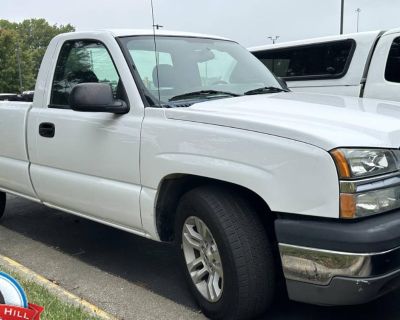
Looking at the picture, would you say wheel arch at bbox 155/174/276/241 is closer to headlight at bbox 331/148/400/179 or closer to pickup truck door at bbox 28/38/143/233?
pickup truck door at bbox 28/38/143/233

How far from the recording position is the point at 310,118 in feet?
9.75

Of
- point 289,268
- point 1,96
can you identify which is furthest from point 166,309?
point 1,96

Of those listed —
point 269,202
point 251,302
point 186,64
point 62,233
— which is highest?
point 186,64

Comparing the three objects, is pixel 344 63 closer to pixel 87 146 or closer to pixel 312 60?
pixel 312 60

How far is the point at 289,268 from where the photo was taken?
276 centimetres

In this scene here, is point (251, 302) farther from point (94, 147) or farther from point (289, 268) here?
point (94, 147)

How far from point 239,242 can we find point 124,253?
2074 millimetres

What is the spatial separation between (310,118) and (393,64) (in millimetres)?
3761

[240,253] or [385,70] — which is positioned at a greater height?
[385,70]

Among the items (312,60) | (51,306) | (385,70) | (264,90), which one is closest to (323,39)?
(312,60)

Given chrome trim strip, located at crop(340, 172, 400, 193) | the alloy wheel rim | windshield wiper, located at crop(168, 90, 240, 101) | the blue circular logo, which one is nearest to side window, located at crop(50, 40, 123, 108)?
windshield wiper, located at crop(168, 90, 240, 101)

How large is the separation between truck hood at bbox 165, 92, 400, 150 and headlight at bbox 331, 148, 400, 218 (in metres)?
0.05

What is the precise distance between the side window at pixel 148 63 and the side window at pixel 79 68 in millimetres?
189

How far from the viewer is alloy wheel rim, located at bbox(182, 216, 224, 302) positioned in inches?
126
